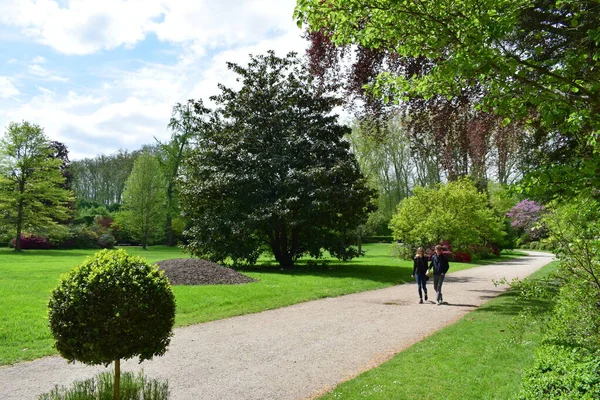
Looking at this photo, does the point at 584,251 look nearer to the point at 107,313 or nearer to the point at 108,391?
the point at 107,313

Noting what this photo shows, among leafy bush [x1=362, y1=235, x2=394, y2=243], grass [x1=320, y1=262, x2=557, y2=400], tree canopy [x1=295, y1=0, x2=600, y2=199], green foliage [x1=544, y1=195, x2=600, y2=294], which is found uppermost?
tree canopy [x1=295, y1=0, x2=600, y2=199]

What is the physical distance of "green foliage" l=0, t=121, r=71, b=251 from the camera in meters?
36.6

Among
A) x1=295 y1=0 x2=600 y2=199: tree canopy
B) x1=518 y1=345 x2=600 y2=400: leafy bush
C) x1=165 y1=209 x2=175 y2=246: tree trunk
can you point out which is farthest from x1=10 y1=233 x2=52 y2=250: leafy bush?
x1=518 y1=345 x2=600 y2=400: leafy bush

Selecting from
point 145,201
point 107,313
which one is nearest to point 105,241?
point 145,201

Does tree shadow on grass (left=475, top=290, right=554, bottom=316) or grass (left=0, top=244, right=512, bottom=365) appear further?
tree shadow on grass (left=475, top=290, right=554, bottom=316)

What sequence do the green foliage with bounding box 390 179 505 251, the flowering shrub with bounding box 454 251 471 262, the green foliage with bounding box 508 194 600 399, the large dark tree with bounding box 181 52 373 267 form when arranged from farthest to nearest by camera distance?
1. the flowering shrub with bounding box 454 251 471 262
2. the green foliage with bounding box 390 179 505 251
3. the large dark tree with bounding box 181 52 373 267
4. the green foliage with bounding box 508 194 600 399

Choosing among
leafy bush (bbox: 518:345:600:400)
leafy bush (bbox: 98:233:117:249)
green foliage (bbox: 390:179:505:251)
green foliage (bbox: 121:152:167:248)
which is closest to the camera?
leafy bush (bbox: 518:345:600:400)

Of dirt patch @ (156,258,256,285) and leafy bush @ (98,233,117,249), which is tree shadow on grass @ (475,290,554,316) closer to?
dirt patch @ (156,258,256,285)

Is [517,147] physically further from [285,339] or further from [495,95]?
[285,339]

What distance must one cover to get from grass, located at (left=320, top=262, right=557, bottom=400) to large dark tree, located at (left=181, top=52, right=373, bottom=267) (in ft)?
41.2

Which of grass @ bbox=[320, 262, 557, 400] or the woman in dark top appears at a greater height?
the woman in dark top

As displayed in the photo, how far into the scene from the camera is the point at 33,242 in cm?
4088

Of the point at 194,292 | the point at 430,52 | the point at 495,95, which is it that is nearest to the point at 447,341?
the point at 495,95

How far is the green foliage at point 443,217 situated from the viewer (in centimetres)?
2544
